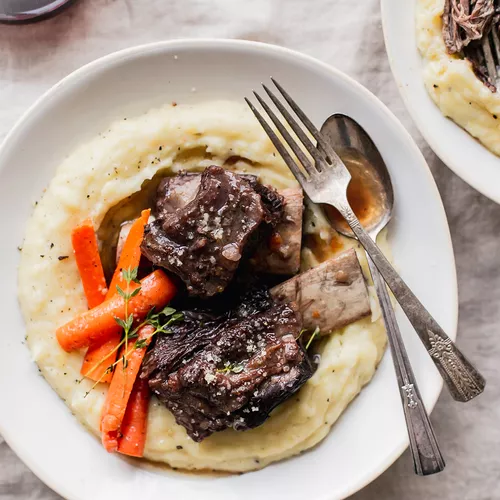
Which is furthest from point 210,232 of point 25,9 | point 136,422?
point 25,9

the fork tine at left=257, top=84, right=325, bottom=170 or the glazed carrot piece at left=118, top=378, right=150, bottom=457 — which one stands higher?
the fork tine at left=257, top=84, right=325, bottom=170

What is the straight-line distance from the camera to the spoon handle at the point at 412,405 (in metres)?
3.12

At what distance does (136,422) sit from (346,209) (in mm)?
1666

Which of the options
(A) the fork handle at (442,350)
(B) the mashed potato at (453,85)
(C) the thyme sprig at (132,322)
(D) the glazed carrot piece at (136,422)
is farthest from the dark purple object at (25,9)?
(A) the fork handle at (442,350)

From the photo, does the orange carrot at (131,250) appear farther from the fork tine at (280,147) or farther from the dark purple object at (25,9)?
the dark purple object at (25,9)

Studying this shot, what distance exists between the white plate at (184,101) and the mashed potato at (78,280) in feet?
0.34

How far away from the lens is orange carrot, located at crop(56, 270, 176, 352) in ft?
11.5

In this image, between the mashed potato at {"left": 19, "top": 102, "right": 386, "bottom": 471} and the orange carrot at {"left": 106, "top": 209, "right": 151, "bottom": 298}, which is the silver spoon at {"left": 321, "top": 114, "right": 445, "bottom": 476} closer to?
the mashed potato at {"left": 19, "top": 102, "right": 386, "bottom": 471}

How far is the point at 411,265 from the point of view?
3676 millimetres

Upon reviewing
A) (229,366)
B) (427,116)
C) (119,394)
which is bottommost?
(119,394)

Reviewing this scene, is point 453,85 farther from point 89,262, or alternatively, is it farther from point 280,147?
point 89,262

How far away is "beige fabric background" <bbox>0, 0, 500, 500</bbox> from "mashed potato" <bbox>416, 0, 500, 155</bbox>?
515 mm

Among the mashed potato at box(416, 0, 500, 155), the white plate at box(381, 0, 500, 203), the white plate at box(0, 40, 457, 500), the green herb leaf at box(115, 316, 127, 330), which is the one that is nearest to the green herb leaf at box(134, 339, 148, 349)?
the green herb leaf at box(115, 316, 127, 330)

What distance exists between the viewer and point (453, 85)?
3623 millimetres
